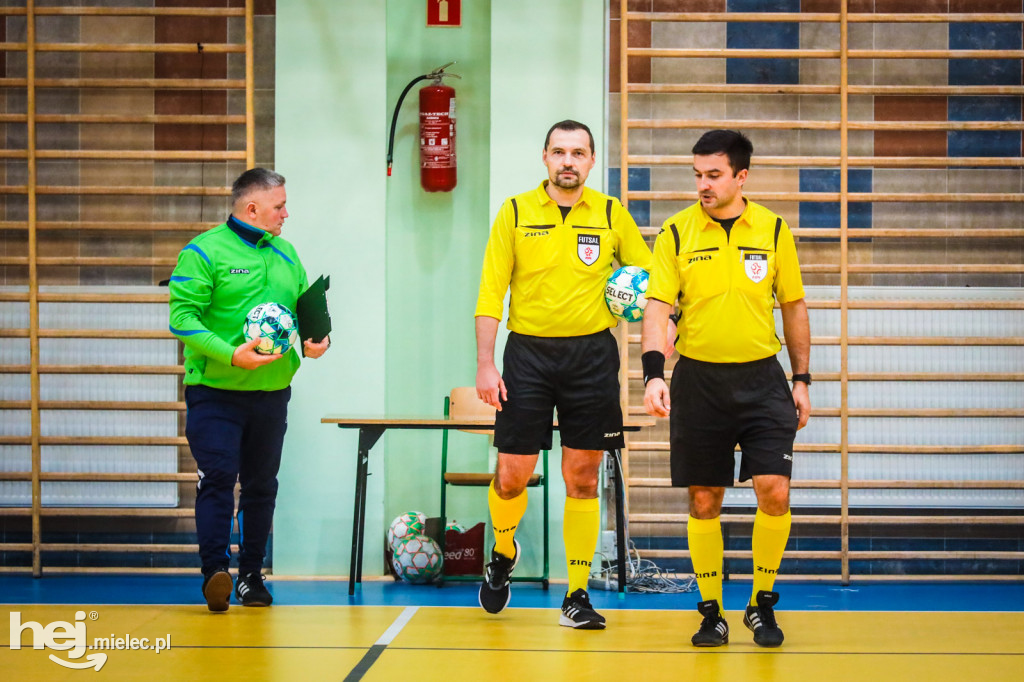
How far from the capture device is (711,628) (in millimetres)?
3439

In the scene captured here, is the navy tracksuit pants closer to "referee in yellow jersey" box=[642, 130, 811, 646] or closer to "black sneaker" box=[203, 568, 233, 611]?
"black sneaker" box=[203, 568, 233, 611]

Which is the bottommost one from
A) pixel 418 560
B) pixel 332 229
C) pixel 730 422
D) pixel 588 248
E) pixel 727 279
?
pixel 418 560

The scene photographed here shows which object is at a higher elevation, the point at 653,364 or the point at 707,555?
the point at 653,364

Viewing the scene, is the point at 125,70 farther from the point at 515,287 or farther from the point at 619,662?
the point at 619,662

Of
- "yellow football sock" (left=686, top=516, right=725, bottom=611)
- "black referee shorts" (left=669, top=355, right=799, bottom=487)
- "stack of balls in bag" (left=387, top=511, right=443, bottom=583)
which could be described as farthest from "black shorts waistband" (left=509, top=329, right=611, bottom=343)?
"stack of balls in bag" (left=387, top=511, right=443, bottom=583)

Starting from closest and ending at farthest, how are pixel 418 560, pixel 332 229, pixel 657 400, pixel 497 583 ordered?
pixel 657 400, pixel 497 583, pixel 418 560, pixel 332 229

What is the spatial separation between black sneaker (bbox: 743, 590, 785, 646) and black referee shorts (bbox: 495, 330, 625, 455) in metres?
0.74

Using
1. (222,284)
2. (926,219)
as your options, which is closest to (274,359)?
(222,284)

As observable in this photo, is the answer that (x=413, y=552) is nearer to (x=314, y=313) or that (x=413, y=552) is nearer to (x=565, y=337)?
(x=314, y=313)

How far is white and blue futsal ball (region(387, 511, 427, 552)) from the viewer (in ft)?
17.8

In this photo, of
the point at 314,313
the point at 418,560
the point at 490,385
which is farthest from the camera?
the point at 418,560

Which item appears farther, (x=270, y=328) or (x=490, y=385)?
(x=270, y=328)

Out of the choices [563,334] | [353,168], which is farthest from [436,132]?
[563,334]

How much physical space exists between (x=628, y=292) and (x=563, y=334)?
0.29 meters
